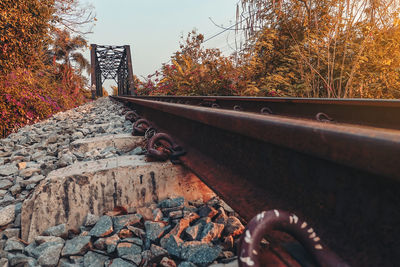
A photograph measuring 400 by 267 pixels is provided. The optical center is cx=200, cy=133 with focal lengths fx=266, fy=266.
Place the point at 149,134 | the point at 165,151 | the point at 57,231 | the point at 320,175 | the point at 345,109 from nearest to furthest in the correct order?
the point at 320,175 → the point at 57,231 → the point at 165,151 → the point at 345,109 → the point at 149,134

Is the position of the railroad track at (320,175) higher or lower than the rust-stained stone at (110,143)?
higher

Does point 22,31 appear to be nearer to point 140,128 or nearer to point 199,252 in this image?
point 140,128

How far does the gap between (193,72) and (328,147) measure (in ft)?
29.2

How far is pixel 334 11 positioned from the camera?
518 centimetres

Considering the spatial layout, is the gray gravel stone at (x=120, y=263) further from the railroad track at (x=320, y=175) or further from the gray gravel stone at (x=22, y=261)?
the railroad track at (x=320, y=175)

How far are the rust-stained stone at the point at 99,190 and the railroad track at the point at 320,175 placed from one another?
214mm

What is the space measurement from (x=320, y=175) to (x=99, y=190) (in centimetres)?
117

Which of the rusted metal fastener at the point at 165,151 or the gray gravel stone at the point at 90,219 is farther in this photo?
the rusted metal fastener at the point at 165,151

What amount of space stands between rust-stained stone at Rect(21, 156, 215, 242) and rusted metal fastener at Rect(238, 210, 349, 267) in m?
0.96

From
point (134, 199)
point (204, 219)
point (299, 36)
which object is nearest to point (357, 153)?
point (204, 219)

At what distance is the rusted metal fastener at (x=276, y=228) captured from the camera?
60cm

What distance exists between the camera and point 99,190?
148 cm

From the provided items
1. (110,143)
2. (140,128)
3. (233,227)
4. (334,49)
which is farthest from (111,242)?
(334,49)

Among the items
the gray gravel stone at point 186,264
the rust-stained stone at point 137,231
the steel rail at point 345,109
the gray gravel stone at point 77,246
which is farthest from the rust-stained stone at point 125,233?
the steel rail at point 345,109
